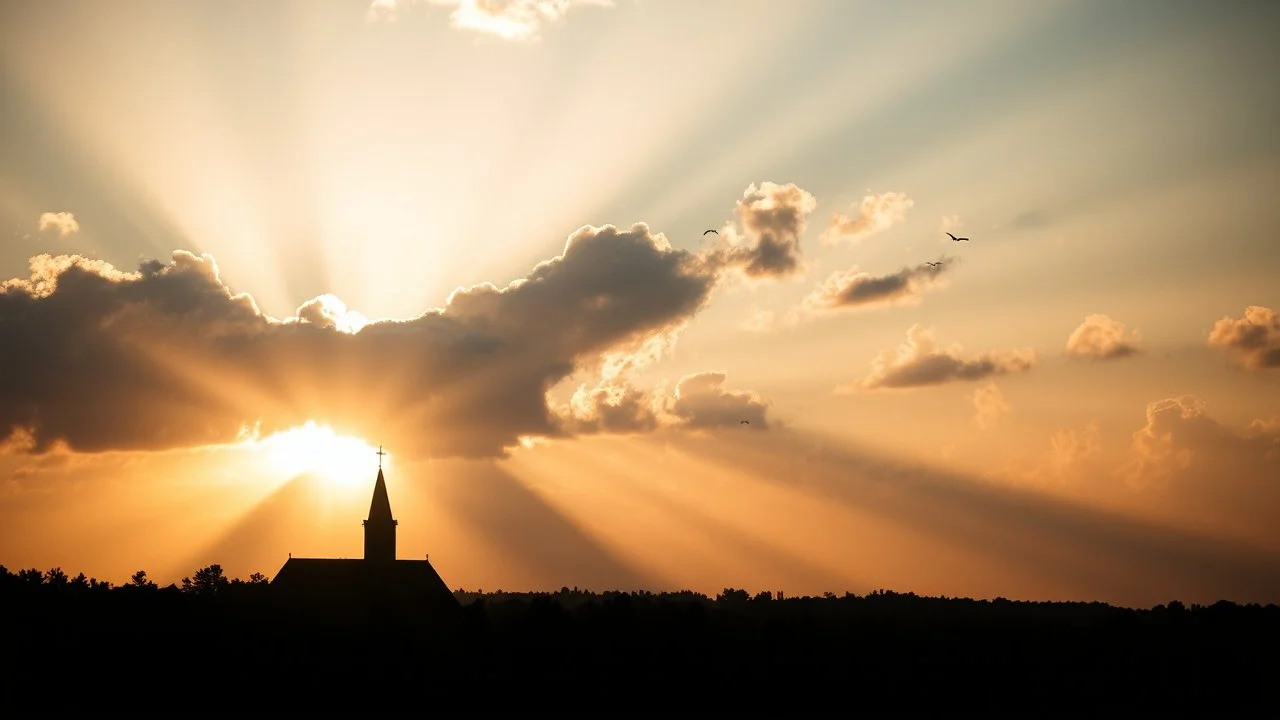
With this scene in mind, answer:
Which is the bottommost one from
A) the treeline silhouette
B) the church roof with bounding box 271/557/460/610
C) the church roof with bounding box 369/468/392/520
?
the treeline silhouette

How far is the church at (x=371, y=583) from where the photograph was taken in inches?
4437

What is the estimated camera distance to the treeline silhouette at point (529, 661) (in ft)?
282

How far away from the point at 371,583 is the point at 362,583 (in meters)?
0.96

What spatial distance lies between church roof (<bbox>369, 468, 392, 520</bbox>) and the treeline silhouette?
12414 millimetres

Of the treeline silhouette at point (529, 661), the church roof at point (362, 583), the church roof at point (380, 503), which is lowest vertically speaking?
the treeline silhouette at point (529, 661)

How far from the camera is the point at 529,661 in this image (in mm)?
99312

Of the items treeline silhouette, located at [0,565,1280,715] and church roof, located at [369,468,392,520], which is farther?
church roof, located at [369,468,392,520]

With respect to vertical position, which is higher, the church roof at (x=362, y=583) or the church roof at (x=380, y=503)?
the church roof at (x=380, y=503)

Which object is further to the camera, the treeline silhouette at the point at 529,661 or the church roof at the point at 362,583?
the church roof at the point at 362,583

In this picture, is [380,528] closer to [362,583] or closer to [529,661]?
[362,583]

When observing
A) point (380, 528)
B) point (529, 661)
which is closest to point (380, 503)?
point (380, 528)

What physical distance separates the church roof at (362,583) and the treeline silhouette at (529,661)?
67.3 inches

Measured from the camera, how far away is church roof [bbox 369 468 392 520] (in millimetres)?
122188

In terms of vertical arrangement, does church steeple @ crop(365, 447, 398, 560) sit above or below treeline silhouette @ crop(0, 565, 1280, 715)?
above
